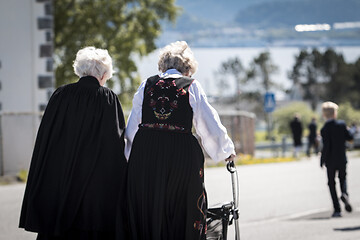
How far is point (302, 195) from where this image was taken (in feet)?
38.9

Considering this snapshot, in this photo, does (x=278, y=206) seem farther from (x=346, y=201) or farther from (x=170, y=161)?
(x=170, y=161)

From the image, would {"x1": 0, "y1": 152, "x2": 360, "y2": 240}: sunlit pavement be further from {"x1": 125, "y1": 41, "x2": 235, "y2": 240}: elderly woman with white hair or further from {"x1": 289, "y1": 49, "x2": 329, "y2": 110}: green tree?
{"x1": 289, "y1": 49, "x2": 329, "y2": 110}: green tree

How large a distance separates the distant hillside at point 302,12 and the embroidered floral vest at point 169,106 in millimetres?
92427

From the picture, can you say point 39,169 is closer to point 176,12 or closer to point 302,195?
point 302,195

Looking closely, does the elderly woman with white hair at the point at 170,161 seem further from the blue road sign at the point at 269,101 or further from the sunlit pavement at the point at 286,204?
the blue road sign at the point at 269,101

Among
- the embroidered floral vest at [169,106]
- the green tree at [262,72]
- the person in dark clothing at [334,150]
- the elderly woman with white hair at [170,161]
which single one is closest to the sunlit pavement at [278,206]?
the person in dark clothing at [334,150]

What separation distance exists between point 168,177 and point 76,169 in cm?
81

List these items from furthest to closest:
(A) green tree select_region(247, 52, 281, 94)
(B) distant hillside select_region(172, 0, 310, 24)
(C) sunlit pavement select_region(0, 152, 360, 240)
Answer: (B) distant hillside select_region(172, 0, 310, 24) → (A) green tree select_region(247, 52, 281, 94) → (C) sunlit pavement select_region(0, 152, 360, 240)

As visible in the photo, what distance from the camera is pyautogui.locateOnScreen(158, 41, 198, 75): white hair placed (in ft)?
17.6

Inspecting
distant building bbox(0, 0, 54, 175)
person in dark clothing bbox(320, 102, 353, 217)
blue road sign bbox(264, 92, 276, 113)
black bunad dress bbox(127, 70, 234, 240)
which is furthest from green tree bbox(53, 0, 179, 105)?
black bunad dress bbox(127, 70, 234, 240)

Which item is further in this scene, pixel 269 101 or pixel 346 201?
pixel 269 101

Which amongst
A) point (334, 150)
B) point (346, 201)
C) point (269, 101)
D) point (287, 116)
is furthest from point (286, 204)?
point (287, 116)

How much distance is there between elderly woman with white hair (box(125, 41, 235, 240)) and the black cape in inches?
12.7

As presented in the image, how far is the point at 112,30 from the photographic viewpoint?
2616cm
